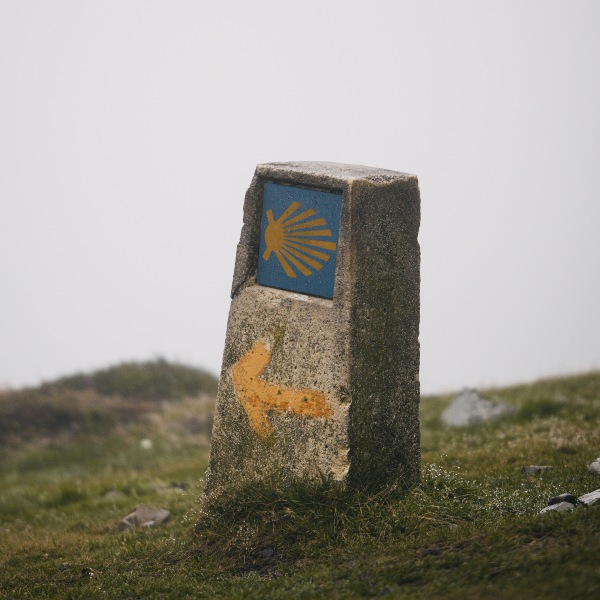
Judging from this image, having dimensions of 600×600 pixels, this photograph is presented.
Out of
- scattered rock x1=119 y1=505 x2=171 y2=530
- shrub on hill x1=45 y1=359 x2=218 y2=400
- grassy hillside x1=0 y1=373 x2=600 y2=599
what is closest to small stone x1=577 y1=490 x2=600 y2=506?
grassy hillside x1=0 y1=373 x2=600 y2=599

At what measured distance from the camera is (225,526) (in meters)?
6.97

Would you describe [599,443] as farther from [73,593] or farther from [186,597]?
[73,593]

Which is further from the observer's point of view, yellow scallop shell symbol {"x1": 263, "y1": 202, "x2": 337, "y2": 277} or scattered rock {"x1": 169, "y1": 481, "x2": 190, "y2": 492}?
scattered rock {"x1": 169, "y1": 481, "x2": 190, "y2": 492}

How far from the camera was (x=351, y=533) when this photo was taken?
6.45m

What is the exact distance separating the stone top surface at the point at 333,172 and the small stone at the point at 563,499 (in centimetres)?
277

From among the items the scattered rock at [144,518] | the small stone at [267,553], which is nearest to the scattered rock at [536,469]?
the small stone at [267,553]

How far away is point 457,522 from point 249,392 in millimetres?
1965

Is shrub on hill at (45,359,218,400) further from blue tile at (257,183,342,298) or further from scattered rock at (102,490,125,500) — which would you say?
blue tile at (257,183,342,298)

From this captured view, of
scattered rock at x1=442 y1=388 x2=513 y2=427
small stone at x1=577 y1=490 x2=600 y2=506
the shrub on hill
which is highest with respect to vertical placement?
small stone at x1=577 y1=490 x2=600 y2=506

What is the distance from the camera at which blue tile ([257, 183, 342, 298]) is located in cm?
674

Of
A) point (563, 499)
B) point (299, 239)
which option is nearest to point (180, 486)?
point (299, 239)

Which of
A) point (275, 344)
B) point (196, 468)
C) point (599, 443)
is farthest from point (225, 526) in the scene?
point (196, 468)

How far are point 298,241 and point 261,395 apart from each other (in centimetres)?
130

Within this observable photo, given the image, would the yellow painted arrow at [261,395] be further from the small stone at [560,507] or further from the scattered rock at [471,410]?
the scattered rock at [471,410]
